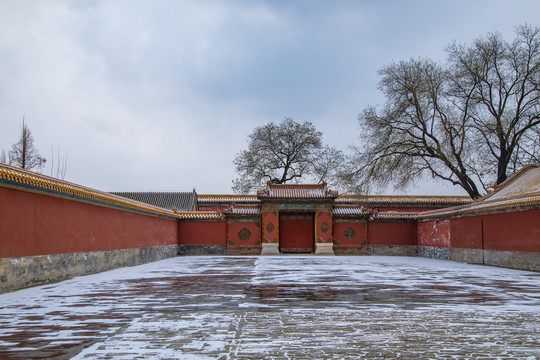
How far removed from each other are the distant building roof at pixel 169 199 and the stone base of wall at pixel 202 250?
7735 mm

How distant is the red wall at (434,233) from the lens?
63.1ft

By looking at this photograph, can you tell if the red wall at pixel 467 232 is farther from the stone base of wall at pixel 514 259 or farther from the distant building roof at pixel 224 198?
the distant building roof at pixel 224 198

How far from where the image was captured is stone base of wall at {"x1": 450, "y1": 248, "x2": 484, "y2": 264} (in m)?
16.0

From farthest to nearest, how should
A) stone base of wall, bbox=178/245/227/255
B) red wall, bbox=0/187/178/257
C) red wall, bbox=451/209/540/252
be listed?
stone base of wall, bbox=178/245/227/255
red wall, bbox=451/209/540/252
red wall, bbox=0/187/178/257

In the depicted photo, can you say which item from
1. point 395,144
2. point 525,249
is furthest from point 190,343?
point 395,144

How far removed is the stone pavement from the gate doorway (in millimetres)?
15490

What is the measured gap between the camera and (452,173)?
21297 millimetres

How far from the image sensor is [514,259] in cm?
Answer: 1373

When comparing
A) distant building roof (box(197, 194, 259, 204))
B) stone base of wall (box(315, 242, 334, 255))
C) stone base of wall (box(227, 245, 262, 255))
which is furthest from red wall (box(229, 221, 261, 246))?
distant building roof (box(197, 194, 259, 204))

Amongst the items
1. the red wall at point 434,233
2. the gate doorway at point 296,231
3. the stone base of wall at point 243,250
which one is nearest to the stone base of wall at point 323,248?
the gate doorway at point 296,231

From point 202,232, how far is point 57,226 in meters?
13.0

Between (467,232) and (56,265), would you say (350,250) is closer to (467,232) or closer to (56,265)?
(467,232)

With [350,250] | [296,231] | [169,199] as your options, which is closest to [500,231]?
[350,250]

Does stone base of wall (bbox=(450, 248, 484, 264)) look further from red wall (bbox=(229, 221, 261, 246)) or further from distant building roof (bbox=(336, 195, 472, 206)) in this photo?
red wall (bbox=(229, 221, 261, 246))
